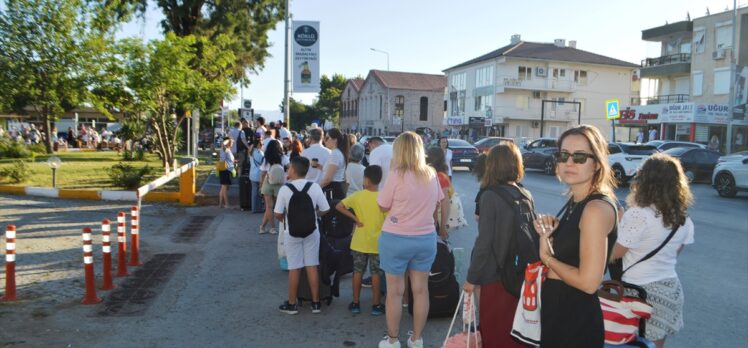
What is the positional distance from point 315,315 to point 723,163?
17.0 metres

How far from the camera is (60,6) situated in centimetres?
1734

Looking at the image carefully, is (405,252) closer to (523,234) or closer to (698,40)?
(523,234)

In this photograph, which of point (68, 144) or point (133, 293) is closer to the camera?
point (133, 293)

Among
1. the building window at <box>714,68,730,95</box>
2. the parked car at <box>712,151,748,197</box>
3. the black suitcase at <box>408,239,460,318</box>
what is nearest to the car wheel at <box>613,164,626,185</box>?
the parked car at <box>712,151,748,197</box>

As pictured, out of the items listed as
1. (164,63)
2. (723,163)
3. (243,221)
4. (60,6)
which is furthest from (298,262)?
(723,163)

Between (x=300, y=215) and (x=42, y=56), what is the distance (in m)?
14.4

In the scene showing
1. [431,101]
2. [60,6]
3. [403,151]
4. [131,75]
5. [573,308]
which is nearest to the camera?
[573,308]

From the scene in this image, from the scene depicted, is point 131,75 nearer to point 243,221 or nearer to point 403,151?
point 243,221

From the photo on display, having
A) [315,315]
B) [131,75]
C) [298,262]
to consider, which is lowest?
[315,315]

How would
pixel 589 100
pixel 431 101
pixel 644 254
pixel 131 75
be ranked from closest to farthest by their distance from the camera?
pixel 644 254 → pixel 131 75 → pixel 589 100 → pixel 431 101

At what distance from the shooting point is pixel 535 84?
55281mm

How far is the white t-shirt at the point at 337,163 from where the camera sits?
24.7ft

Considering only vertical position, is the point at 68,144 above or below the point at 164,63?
below

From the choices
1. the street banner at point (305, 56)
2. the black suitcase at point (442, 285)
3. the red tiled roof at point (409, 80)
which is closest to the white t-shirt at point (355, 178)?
the black suitcase at point (442, 285)
